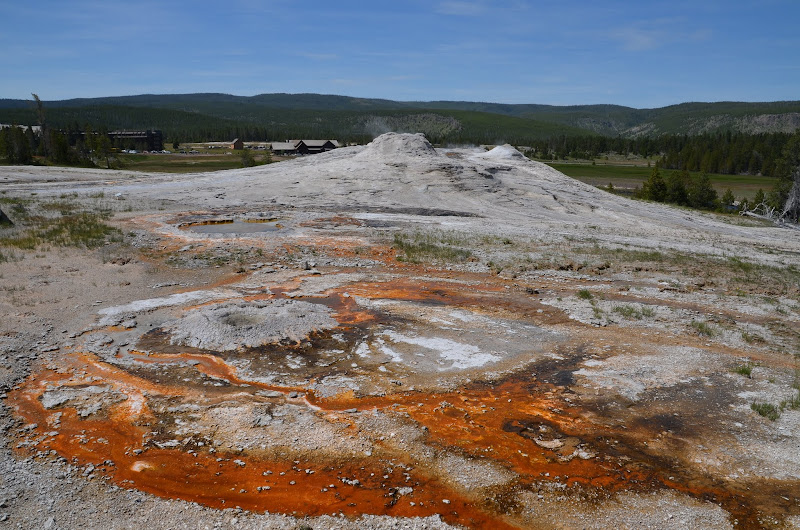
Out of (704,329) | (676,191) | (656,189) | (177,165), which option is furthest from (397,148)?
(177,165)

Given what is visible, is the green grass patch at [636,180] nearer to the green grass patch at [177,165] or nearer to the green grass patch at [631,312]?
the green grass patch at [177,165]

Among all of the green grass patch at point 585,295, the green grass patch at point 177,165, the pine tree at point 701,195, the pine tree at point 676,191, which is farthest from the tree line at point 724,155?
the green grass patch at point 585,295

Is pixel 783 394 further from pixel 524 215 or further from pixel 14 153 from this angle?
pixel 14 153

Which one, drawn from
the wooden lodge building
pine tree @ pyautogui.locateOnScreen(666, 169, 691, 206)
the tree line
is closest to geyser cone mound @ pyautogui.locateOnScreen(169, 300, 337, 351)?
pine tree @ pyautogui.locateOnScreen(666, 169, 691, 206)

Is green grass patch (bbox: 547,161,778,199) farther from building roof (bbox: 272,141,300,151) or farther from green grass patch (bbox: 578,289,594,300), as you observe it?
green grass patch (bbox: 578,289,594,300)

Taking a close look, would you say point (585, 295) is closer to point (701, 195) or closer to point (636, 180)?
point (701, 195)

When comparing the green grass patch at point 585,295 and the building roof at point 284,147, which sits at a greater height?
the building roof at point 284,147

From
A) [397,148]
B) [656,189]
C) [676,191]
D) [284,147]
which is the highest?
[284,147]

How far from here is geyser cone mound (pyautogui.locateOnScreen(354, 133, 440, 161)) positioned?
4003 cm

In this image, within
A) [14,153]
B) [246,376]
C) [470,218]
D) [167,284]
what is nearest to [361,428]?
[246,376]

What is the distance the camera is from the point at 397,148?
135ft

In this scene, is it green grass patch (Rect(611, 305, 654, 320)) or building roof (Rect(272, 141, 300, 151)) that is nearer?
green grass patch (Rect(611, 305, 654, 320))

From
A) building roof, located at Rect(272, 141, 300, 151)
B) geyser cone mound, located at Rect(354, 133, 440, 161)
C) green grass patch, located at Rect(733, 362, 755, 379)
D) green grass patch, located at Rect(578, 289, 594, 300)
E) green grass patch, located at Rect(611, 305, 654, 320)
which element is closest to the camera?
green grass patch, located at Rect(733, 362, 755, 379)

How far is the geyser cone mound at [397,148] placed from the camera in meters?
40.0
